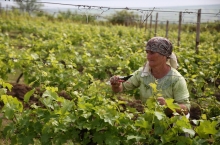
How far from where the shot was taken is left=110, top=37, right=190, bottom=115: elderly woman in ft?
11.2

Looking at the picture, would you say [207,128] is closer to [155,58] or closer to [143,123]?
[143,123]

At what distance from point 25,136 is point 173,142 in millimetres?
1427

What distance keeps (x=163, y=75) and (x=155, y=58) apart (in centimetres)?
22

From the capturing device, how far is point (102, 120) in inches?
123

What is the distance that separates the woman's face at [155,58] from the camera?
344 cm

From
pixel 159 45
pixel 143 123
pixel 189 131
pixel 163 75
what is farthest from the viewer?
pixel 163 75

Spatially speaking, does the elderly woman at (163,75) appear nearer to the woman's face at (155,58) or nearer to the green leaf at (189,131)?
the woman's face at (155,58)

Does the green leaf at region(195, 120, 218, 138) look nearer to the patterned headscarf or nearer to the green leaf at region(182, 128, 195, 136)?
the green leaf at region(182, 128, 195, 136)

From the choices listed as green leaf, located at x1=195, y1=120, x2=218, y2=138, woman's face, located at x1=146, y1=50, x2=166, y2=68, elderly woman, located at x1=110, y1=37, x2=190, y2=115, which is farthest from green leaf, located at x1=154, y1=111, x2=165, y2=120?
woman's face, located at x1=146, y1=50, x2=166, y2=68

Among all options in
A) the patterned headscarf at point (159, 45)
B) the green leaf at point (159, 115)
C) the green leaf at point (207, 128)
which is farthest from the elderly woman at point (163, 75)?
the green leaf at point (159, 115)

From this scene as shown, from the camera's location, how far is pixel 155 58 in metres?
3.46

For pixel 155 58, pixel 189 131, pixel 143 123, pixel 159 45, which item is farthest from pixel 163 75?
pixel 189 131

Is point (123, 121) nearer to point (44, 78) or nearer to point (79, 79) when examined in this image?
point (79, 79)

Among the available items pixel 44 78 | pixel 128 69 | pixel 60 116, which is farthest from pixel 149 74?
pixel 128 69
